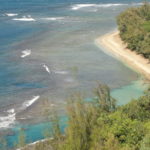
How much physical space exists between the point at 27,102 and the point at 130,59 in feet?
90.4

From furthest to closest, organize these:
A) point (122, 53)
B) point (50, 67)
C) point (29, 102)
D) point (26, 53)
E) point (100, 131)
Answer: point (26, 53), point (122, 53), point (50, 67), point (29, 102), point (100, 131)

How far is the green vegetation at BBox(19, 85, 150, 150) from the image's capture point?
33.2 m

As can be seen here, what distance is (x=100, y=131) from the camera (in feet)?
118

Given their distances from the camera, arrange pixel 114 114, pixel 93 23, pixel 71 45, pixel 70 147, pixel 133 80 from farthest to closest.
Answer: pixel 93 23, pixel 71 45, pixel 133 80, pixel 114 114, pixel 70 147

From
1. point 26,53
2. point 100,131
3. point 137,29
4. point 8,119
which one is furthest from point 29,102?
point 137,29

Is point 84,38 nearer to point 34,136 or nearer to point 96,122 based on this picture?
point 34,136

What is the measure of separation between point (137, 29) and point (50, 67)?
21.8 m

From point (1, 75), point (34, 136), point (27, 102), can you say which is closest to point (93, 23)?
point (1, 75)

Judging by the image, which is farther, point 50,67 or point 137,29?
point 137,29

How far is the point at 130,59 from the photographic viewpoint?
7662 centimetres

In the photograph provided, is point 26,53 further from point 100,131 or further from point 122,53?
point 100,131

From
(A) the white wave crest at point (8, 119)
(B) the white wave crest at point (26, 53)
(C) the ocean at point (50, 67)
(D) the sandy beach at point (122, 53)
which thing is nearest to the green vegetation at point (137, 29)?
(D) the sandy beach at point (122, 53)

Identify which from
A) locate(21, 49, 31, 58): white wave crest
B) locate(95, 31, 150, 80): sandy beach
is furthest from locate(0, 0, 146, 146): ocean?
locate(95, 31, 150, 80): sandy beach

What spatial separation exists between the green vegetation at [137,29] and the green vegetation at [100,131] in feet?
120
